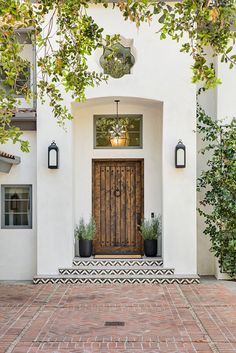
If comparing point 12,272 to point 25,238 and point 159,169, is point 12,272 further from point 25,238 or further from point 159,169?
point 159,169

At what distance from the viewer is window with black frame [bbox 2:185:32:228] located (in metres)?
11.2

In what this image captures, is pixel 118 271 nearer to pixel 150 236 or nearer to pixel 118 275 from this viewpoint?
pixel 118 275

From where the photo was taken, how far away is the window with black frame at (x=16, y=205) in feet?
36.9

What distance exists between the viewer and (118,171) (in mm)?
11656

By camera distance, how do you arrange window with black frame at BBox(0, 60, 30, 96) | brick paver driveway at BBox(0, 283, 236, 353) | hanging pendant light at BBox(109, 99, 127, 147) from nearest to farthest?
window with black frame at BBox(0, 60, 30, 96), brick paver driveway at BBox(0, 283, 236, 353), hanging pendant light at BBox(109, 99, 127, 147)

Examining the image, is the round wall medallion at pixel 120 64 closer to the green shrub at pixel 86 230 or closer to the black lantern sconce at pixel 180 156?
the black lantern sconce at pixel 180 156

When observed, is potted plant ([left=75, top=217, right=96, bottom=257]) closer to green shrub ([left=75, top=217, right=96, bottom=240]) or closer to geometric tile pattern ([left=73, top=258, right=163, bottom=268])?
green shrub ([left=75, top=217, right=96, bottom=240])

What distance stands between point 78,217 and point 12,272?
6.58ft

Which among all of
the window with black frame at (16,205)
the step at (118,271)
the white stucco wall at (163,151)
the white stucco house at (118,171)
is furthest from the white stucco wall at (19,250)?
the step at (118,271)

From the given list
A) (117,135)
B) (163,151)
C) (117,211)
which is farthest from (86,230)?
(163,151)

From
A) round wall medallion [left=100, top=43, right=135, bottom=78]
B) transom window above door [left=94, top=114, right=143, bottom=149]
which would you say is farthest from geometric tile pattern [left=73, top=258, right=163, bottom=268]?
round wall medallion [left=100, top=43, right=135, bottom=78]

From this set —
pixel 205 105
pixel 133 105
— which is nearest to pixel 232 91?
pixel 205 105

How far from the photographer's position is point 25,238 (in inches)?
439

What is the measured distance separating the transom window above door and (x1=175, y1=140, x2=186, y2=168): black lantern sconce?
1.31 metres
